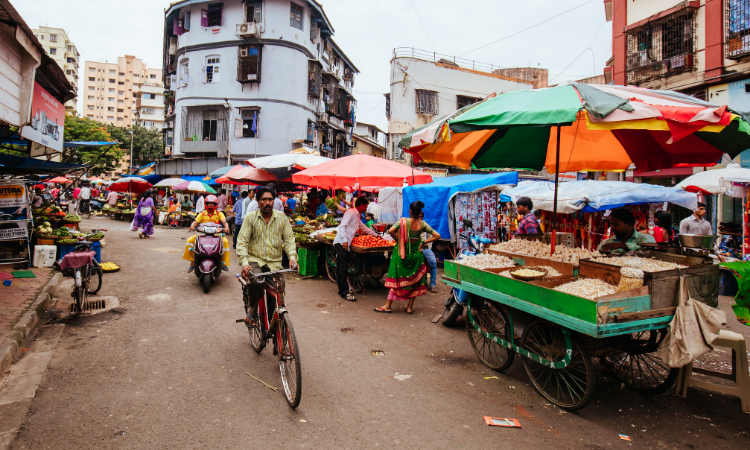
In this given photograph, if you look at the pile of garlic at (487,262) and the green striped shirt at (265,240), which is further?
the pile of garlic at (487,262)

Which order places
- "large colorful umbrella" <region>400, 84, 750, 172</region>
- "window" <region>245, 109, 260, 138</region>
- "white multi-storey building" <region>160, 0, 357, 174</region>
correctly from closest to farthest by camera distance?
"large colorful umbrella" <region>400, 84, 750, 172</region> → "white multi-storey building" <region>160, 0, 357, 174</region> → "window" <region>245, 109, 260, 138</region>

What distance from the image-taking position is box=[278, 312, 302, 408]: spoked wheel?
3662mm

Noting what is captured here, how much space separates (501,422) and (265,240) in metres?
3.18

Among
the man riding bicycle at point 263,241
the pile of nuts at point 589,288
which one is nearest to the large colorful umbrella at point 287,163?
the man riding bicycle at point 263,241

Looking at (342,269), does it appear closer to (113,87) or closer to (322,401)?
(322,401)

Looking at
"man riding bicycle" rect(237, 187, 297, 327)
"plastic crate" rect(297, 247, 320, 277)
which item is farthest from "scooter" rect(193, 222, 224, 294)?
"man riding bicycle" rect(237, 187, 297, 327)

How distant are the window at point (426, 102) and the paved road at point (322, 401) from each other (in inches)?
941

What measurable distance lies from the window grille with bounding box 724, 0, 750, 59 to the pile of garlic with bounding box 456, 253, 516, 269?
44.5ft

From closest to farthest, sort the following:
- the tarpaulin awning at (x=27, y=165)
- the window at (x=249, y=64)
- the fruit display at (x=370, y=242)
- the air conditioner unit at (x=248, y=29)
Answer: the fruit display at (x=370, y=242) → the tarpaulin awning at (x=27, y=165) → the air conditioner unit at (x=248, y=29) → the window at (x=249, y=64)

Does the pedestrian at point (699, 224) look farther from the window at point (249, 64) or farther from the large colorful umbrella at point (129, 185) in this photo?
the window at point (249, 64)

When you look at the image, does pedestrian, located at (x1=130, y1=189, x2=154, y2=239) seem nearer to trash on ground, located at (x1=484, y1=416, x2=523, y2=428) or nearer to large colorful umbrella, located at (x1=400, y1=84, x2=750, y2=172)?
large colorful umbrella, located at (x1=400, y1=84, x2=750, y2=172)

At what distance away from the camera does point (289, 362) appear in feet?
13.0

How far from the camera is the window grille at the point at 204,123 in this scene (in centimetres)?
3117

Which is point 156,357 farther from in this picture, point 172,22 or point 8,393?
point 172,22
